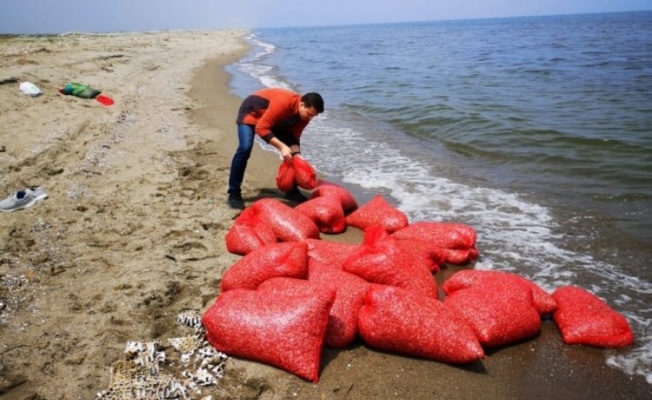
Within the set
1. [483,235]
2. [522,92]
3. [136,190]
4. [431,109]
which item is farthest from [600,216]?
[522,92]

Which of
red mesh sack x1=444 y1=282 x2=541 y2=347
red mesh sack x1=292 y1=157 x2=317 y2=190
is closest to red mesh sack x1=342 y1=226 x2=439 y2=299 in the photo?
red mesh sack x1=444 y1=282 x2=541 y2=347

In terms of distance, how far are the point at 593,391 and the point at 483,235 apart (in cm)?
213

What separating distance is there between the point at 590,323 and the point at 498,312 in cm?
69

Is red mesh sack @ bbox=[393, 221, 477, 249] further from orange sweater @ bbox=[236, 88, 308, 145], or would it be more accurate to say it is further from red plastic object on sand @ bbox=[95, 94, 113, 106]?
red plastic object on sand @ bbox=[95, 94, 113, 106]

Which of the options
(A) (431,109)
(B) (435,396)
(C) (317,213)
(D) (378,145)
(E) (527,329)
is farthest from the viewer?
(A) (431,109)

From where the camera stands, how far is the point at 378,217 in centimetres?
452

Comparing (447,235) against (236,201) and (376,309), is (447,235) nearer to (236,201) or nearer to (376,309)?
(376,309)

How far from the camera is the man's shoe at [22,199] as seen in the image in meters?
4.57

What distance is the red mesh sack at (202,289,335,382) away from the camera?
2.60 metres

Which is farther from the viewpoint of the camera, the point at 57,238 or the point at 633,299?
the point at 57,238

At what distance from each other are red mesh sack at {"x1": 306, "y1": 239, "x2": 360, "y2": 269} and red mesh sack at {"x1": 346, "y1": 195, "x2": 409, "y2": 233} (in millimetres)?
887

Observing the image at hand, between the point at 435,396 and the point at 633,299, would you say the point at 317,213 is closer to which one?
the point at 435,396

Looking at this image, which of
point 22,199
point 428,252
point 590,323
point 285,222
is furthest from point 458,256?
point 22,199

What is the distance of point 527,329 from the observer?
→ 2.95 metres
